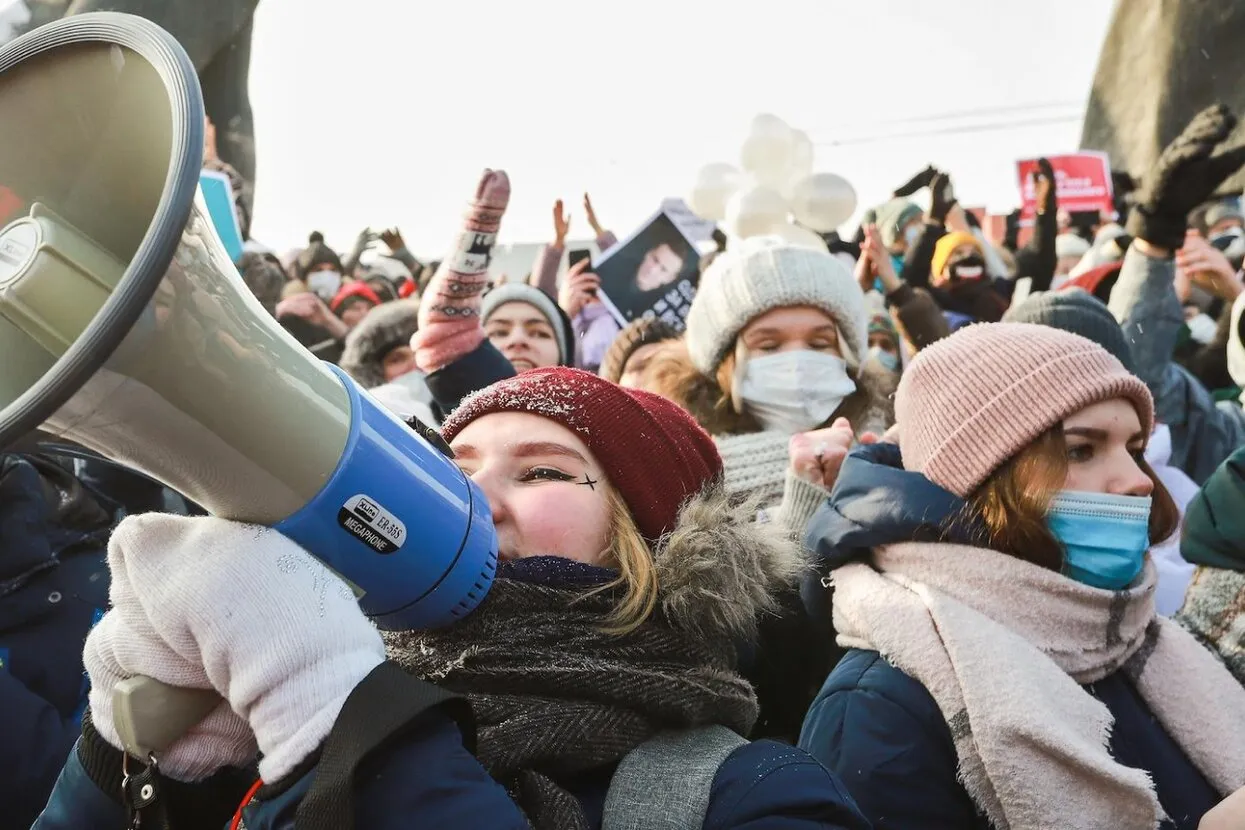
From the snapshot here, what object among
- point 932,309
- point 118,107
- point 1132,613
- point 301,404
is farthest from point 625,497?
point 932,309

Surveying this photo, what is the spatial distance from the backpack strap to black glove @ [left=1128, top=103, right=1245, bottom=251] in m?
2.87

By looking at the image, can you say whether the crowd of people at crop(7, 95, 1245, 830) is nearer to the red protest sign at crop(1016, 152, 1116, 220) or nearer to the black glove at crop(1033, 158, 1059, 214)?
the black glove at crop(1033, 158, 1059, 214)

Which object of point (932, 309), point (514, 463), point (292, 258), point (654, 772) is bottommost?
point (292, 258)

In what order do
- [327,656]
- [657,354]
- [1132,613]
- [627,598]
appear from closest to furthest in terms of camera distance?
1. [327,656]
2. [627,598]
3. [1132,613]
4. [657,354]

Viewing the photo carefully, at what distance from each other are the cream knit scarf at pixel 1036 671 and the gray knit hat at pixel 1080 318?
1.22 meters

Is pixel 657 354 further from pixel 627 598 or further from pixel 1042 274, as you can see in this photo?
pixel 1042 274

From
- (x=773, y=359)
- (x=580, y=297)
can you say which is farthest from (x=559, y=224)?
(x=773, y=359)

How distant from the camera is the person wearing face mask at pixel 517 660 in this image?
927mm

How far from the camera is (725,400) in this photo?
3.01 metres

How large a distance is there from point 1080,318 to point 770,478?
3.52 ft

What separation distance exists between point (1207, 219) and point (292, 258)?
7.63 m

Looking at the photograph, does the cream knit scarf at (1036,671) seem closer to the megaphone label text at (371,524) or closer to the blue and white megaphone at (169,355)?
the blue and white megaphone at (169,355)

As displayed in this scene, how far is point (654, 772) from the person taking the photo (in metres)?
1.19

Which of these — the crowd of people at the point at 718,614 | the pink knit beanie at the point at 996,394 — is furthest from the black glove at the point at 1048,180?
the pink knit beanie at the point at 996,394
